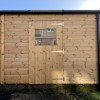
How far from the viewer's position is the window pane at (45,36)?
29.6 ft

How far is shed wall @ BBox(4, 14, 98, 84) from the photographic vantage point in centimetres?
900

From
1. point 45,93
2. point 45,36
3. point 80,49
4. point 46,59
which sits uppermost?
point 45,36

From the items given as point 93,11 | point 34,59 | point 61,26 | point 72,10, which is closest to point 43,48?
point 34,59

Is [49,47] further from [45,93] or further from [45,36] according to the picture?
[45,93]

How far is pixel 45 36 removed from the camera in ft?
29.7

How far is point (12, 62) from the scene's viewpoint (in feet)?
29.5

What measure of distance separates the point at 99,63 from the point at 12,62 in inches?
139

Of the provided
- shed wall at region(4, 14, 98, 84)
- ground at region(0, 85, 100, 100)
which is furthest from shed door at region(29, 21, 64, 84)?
ground at region(0, 85, 100, 100)

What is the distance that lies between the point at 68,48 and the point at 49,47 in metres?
0.78

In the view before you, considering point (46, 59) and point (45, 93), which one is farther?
point (46, 59)

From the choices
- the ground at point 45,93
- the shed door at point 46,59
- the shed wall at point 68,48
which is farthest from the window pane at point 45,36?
the ground at point 45,93

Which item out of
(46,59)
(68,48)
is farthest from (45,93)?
(68,48)

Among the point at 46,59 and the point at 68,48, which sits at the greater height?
the point at 68,48

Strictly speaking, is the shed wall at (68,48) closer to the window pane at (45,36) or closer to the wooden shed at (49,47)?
the wooden shed at (49,47)
